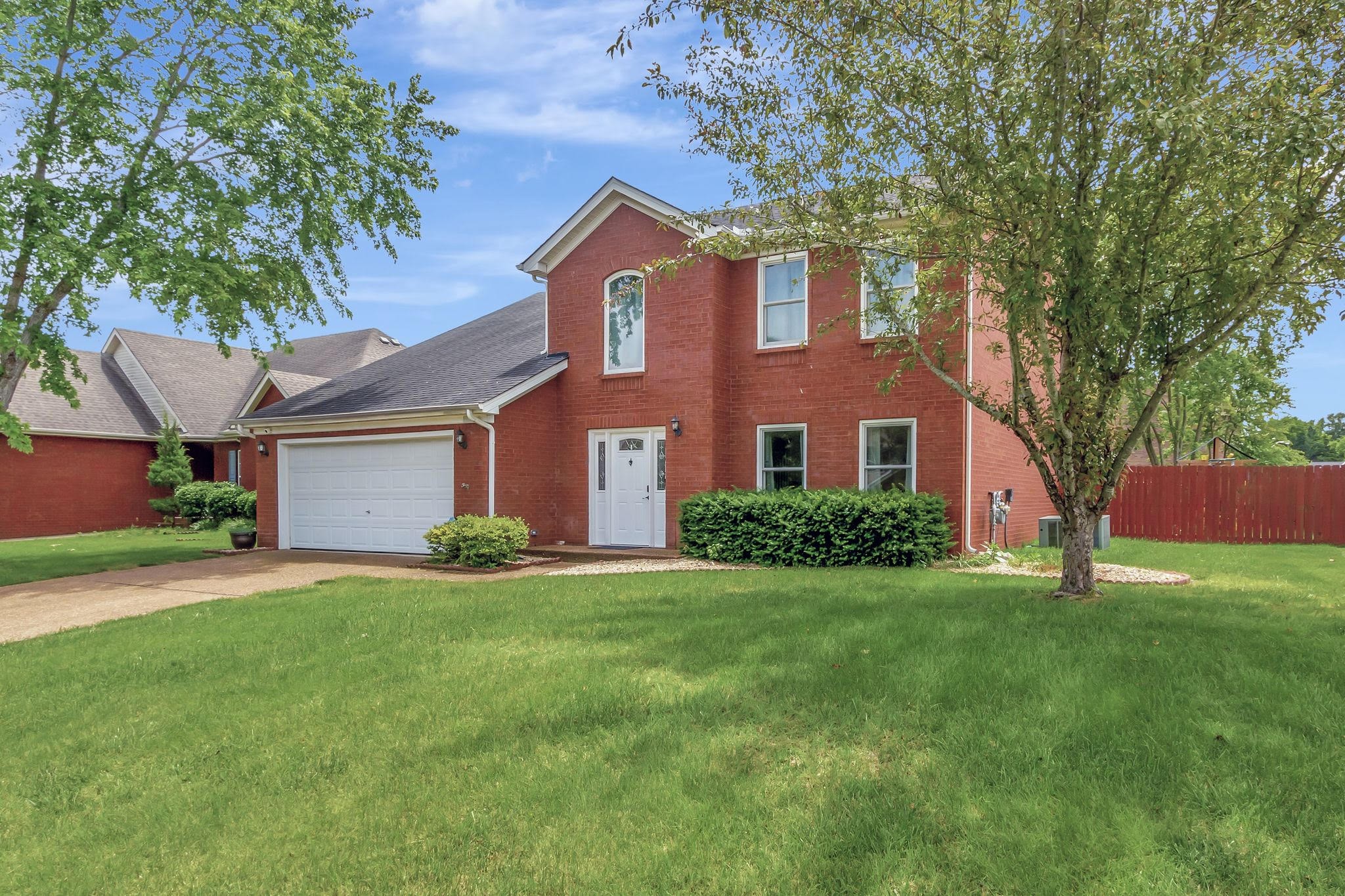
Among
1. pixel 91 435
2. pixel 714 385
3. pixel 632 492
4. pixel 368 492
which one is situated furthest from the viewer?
pixel 91 435

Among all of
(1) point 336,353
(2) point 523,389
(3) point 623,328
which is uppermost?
(1) point 336,353

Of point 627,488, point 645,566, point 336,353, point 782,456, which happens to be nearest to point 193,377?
point 336,353

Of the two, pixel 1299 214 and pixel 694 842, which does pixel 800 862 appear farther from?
pixel 1299 214

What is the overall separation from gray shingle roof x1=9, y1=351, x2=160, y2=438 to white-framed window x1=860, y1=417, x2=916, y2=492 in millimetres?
22868

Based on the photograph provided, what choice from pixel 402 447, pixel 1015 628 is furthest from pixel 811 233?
pixel 402 447

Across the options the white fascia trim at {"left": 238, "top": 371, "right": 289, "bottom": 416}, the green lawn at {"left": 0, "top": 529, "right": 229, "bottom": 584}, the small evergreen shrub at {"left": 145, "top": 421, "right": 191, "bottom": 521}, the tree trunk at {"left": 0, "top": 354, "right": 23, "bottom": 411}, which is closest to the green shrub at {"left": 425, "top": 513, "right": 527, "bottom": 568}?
the green lawn at {"left": 0, "top": 529, "right": 229, "bottom": 584}

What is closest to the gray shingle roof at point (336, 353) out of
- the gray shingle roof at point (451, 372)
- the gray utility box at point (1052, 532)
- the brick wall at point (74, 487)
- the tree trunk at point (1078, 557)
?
the brick wall at point (74, 487)

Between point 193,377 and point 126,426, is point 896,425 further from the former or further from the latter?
point 193,377

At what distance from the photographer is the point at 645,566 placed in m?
12.4

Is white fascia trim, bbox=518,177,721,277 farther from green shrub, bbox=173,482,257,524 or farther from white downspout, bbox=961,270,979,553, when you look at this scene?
green shrub, bbox=173,482,257,524

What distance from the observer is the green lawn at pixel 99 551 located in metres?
14.6

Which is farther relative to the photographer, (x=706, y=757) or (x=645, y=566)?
(x=645, y=566)

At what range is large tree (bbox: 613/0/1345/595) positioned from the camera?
21.6 ft

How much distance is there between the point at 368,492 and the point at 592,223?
7363 mm
